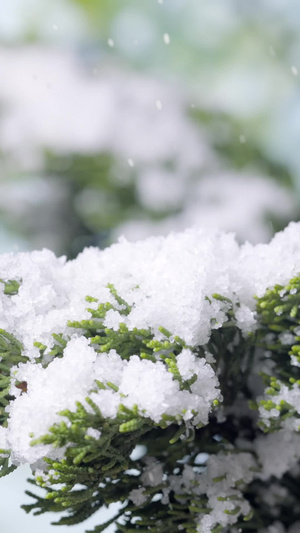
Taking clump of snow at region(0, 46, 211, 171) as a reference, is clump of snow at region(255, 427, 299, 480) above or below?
below

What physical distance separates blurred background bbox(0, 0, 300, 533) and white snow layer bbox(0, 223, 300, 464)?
1.36 metres

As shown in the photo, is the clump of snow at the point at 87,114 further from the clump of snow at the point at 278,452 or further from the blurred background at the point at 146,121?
the clump of snow at the point at 278,452

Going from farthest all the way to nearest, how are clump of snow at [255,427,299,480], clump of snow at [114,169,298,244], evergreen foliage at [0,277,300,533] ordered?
clump of snow at [114,169,298,244] → clump of snow at [255,427,299,480] → evergreen foliage at [0,277,300,533]

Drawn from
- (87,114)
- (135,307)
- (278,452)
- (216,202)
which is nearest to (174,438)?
(135,307)

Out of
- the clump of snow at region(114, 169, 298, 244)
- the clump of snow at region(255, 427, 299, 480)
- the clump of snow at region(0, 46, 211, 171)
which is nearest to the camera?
the clump of snow at region(255, 427, 299, 480)

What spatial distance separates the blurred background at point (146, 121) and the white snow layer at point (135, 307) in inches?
53.7

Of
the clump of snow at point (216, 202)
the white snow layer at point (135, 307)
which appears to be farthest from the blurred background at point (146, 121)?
the white snow layer at point (135, 307)

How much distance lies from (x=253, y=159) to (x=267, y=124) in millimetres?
452

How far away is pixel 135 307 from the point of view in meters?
0.94

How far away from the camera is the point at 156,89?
311 cm

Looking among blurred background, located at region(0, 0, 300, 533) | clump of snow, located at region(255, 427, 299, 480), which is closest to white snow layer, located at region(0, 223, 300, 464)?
clump of snow, located at region(255, 427, 299, 480)

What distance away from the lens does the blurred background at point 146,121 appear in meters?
2.62

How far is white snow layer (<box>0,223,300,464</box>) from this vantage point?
83 centimetres

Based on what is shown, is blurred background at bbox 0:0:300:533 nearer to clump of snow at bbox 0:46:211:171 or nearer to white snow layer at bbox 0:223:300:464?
clump of snow at bbox 0:46:211:171
